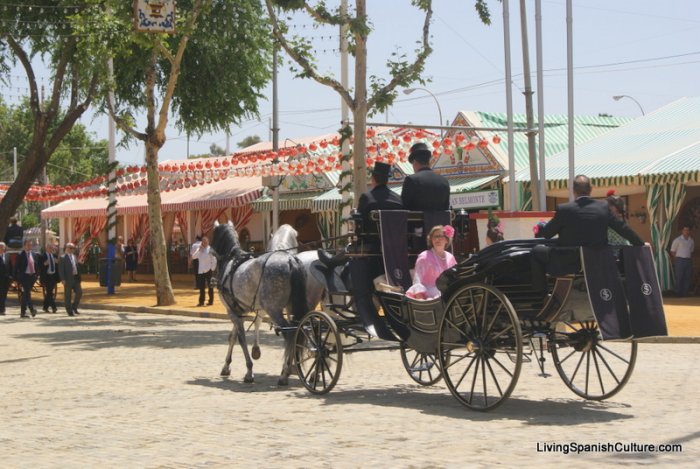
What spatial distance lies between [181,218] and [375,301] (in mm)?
38605

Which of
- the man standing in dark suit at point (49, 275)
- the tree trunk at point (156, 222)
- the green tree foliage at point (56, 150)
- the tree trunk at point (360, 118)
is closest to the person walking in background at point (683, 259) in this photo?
the tree trunk at point (360, 118)

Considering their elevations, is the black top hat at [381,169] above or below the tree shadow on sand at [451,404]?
above

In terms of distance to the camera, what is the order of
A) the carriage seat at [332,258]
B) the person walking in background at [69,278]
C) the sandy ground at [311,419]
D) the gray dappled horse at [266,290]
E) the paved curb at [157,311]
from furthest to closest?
the person walking in background at [69,278] < the paved curb at [157,311] < the gray dappled horse at [266,290] < the carriage seat at [332,258] < the sandy ground at [311,419]

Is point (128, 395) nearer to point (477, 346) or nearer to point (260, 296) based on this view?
point (260, 296)

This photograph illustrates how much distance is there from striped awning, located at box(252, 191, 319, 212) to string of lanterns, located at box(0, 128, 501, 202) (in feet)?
11.3

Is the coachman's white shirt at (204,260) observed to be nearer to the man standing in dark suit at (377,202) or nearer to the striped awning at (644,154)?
the striped awning at (644,154)

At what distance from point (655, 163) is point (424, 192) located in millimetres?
18046

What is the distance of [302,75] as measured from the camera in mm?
22156

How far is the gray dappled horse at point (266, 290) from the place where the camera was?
1249 centimetres

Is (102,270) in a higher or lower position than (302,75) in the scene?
lower

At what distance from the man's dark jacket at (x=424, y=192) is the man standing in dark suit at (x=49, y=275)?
60.7 ft

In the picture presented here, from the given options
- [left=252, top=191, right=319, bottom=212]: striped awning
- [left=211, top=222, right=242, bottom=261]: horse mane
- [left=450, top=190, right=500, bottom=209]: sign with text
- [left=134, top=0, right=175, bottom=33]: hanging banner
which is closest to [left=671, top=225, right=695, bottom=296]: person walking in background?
[left=450, top=190, right=500, bottom=209]: sign with text

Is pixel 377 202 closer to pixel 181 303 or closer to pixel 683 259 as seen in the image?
pixel 683 259

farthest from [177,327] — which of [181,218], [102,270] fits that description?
[181,218]
